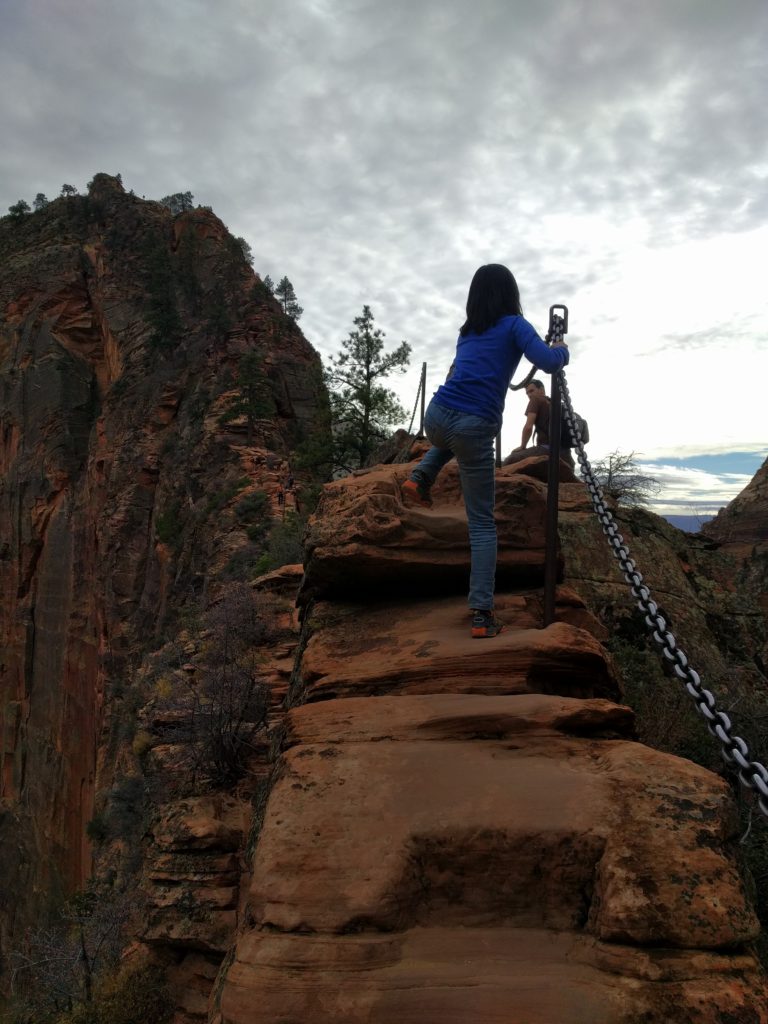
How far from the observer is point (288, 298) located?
40.0m

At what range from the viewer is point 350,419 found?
810 inches

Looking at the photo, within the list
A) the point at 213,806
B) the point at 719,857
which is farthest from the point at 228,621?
the point at 719,857

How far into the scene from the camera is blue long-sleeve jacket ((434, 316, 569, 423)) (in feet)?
13.1

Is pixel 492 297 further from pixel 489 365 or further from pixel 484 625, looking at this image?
pixel 484 625

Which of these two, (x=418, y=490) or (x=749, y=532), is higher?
(x=418, y=490)

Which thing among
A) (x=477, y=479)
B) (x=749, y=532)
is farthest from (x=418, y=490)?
(x=749, y=532)

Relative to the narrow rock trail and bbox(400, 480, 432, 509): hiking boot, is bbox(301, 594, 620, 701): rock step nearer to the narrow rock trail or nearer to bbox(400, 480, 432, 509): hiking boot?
the narrow rock trail

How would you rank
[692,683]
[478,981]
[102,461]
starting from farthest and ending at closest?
[102,461] → [692,683] → [478,981]

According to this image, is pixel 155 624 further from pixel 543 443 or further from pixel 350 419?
pixel 543 443

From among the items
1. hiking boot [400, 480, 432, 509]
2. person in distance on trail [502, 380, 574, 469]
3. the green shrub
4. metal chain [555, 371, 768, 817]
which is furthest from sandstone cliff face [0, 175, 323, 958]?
metal chain [555, 371, 768, 817]

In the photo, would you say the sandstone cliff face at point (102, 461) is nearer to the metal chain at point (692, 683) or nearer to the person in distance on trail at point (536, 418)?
the person in distance on trail at point (536, 418)

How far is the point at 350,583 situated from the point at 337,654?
647 mm

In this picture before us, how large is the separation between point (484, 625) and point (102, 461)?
29.9 meters

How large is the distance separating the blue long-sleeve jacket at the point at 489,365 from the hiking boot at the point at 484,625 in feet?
3.79
